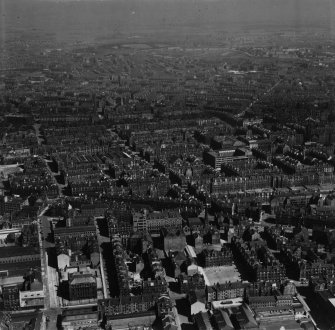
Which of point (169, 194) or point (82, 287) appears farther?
point (169, 194)

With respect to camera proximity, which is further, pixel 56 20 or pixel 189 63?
pixel 56 20

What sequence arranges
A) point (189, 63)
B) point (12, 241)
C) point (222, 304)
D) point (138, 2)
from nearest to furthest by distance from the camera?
point (222, 304) → point (12, 241) → point (189, 63) → point (138, 2)

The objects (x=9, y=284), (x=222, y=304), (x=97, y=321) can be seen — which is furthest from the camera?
(x=9, y=284)

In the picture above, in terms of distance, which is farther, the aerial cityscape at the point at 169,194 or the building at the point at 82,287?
the building at the point at 82,287

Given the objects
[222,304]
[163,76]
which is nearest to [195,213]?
[222,304]

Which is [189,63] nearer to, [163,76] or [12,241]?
[163,76]

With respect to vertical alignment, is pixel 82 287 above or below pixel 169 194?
above

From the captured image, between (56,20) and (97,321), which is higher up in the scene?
(56,20)

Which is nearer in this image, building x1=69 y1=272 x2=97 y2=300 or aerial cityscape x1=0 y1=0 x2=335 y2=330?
aerial cityscape x1=0 y1=0 x2=335 y2=330
